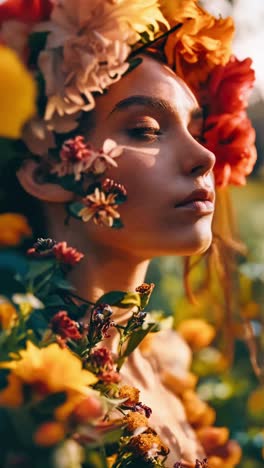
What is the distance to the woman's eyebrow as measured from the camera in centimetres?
107

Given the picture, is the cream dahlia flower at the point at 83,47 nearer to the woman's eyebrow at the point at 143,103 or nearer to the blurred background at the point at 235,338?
the woman's eyebrow at the point at 143,103

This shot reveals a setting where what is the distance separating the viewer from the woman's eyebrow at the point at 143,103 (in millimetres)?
1065

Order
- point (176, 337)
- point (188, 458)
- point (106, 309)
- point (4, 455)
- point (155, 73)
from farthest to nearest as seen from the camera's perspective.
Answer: point (176, 337), point (188, 458), point (155, 73), point (106, 309), point (4, 455)

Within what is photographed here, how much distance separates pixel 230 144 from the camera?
1.22 m

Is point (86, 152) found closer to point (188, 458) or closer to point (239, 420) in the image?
point (188, 458)

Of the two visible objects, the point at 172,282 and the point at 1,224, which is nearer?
the point at 1,224

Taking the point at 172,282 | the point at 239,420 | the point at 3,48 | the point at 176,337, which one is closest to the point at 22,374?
the point at 3,48

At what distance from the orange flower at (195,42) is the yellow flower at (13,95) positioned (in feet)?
0.90

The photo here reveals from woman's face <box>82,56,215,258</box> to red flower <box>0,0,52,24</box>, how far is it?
130 mm

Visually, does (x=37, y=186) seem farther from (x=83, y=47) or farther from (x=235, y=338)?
(x=235, y=338)

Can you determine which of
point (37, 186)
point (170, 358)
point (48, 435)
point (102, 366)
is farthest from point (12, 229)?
point (170, 358)

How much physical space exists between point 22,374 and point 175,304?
1.10 meters

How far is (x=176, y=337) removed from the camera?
1652mm

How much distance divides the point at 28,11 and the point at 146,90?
19cm
